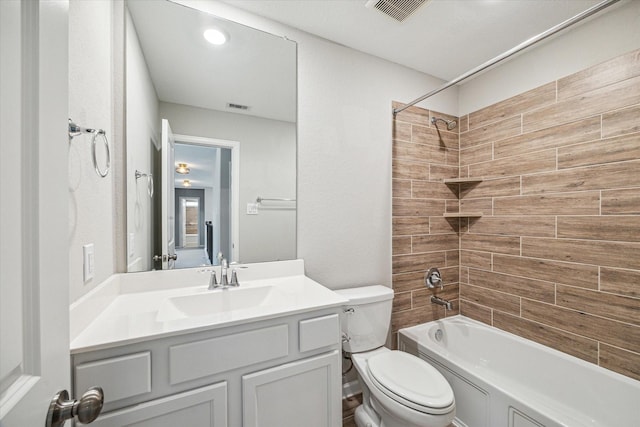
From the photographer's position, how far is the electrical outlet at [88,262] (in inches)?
36.7

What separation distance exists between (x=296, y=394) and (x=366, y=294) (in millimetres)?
771

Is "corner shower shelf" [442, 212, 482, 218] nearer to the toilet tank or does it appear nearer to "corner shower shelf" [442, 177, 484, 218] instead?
"corner shower shelf" [442, 177, 484, 218]

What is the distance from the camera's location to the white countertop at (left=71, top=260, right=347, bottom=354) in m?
0.85

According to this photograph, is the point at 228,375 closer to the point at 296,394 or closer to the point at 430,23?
the point at 296,394

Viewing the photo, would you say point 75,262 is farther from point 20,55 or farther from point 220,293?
point 20,55

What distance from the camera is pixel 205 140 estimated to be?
1493 mm

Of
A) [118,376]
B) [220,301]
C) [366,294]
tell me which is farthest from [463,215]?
[118,376]

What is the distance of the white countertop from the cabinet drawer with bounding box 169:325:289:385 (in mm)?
59

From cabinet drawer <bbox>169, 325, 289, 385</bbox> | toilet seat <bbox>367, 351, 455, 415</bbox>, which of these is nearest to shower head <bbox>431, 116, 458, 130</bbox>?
toilet seat <bbox>367, 351, 455, 415</bbox>

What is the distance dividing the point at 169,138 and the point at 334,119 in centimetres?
103

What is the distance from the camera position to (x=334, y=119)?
182cm

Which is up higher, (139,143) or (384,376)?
(139,143)

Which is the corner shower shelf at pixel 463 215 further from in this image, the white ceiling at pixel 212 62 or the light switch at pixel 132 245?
the light switch at pixel 132 245

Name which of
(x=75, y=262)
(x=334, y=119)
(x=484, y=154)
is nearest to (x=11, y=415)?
(x=75, y=262)
